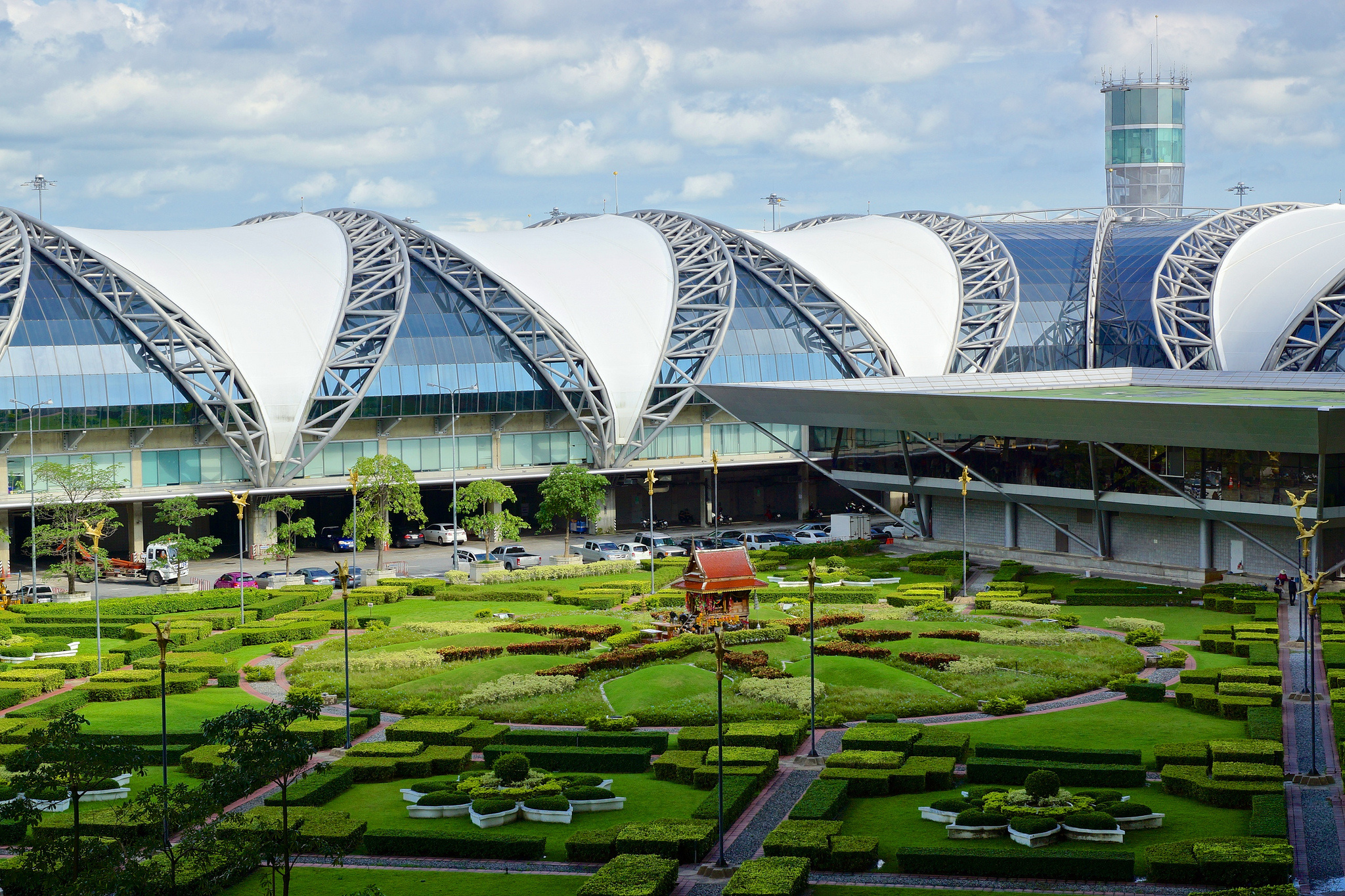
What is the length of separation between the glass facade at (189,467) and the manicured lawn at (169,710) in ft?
131

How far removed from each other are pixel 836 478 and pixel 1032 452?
15.4 m

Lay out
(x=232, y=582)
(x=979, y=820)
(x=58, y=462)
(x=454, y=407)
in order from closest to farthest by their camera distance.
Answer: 1. (x=979, y=820)
2. (x=232, y=582)
3. (x=58, y=462)
4. (x=454, y=407)

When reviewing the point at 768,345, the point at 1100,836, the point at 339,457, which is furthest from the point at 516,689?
the point at 768,345

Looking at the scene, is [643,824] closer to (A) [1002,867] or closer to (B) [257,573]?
(A) [1002,867]

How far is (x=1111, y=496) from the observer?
73.8 metres

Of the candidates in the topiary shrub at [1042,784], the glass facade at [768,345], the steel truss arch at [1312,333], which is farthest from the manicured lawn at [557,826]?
Answer: the steel truss arch at [1312,333]

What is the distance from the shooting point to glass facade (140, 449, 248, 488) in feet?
299

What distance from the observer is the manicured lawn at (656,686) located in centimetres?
4925

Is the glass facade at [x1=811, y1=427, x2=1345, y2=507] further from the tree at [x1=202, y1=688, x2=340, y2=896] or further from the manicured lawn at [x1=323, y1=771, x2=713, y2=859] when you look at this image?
the tree at [x1=202, y1=688, x2=340, y2=896]

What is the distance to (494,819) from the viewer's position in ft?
123

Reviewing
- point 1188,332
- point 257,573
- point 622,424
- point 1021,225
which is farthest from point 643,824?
point 1021,225

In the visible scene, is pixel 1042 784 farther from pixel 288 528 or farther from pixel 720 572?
pixel 288 528

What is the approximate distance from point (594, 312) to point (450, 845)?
6641 cm

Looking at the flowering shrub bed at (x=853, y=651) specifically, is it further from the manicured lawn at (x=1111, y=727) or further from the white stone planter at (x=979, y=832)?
the white stone planter at (x=979, y=832)
